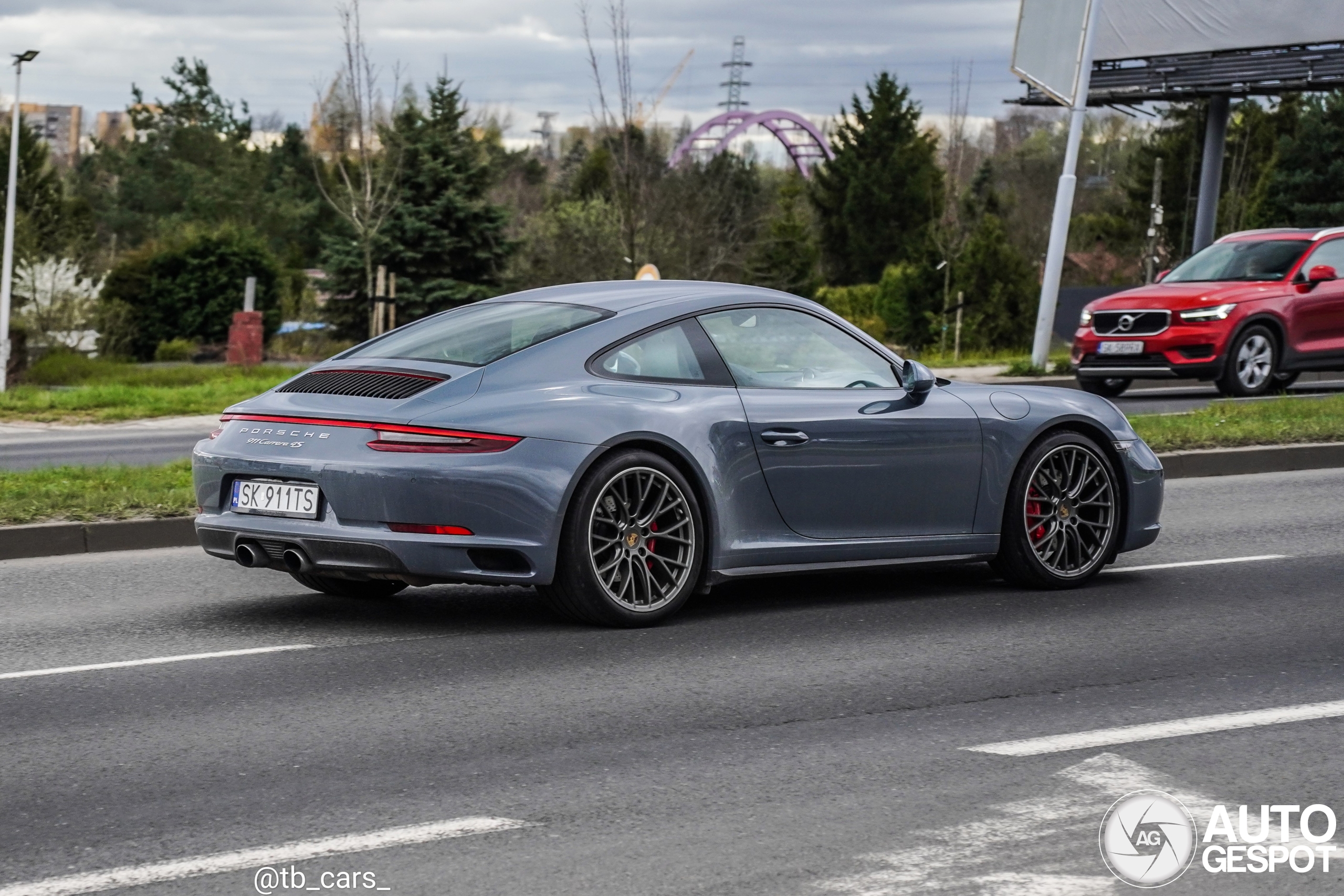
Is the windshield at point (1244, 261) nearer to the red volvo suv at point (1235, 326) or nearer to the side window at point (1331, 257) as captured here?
the red volvo suv at point (1235, 326)

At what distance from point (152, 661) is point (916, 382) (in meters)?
3.30

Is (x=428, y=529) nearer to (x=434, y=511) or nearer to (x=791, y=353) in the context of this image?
(x=434, y=511)

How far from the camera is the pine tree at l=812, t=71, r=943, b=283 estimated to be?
72.0 meters

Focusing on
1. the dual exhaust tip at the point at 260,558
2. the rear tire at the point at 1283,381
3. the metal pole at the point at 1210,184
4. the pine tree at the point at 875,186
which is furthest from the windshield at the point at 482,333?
the pine tree at the point at 875,186

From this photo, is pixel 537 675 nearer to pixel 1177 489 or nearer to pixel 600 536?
pixel 600 536

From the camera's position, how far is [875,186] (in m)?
72.2

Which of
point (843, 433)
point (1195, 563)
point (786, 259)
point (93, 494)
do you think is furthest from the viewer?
point (786, 259)

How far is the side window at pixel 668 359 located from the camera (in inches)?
274

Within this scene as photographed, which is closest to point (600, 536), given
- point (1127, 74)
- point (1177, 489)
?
point (1177, 489)

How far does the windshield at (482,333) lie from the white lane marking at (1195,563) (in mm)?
3161

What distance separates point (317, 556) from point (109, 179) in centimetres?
8460

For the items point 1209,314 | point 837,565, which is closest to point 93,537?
point 837,565

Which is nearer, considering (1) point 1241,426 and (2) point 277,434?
(2) point 277,434

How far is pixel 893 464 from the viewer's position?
7426mm
